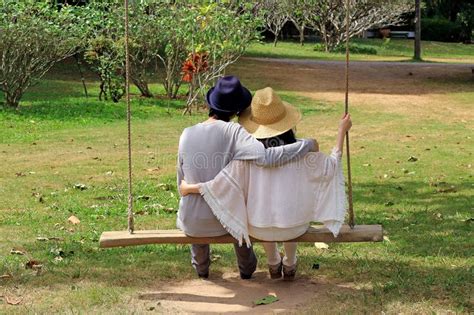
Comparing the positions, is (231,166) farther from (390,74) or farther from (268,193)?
(390,74)

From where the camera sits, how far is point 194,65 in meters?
16.9

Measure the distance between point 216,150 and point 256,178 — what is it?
0.93 feet

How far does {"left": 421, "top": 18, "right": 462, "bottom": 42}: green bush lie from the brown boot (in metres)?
40.7

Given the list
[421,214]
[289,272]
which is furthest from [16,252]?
[421,214]

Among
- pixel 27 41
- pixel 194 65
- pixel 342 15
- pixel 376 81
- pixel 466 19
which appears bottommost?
pixel 376 81

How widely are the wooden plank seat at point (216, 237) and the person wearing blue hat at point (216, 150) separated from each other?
0.14ft

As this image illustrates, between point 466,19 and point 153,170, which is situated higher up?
point 466,19

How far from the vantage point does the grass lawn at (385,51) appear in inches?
1289

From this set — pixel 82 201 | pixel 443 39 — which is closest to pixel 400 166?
pixel 82 201

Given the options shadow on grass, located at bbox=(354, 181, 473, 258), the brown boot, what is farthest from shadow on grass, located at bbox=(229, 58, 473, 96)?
the brown boot

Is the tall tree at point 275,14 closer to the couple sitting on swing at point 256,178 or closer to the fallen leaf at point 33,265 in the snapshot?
the fallen leaf at point 33,265

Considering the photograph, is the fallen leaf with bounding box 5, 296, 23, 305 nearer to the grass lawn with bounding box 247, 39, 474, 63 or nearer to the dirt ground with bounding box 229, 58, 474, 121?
the dirt ground with bounding box 229, 58, 474, 121

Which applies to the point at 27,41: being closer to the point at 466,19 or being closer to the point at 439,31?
the point at 466,19

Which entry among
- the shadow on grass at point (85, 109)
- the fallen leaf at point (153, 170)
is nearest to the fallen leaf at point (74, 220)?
the fallen leaf at point (153, 170)
